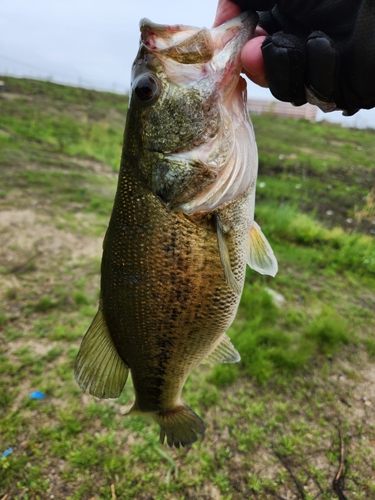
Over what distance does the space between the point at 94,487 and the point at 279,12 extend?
9.73ft

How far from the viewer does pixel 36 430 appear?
2896 mm

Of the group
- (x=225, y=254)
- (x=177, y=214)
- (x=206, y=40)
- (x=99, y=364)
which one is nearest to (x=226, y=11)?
(x=206, y=40)

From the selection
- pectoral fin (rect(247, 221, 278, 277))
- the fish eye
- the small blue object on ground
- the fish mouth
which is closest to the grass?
the small blue object on ground

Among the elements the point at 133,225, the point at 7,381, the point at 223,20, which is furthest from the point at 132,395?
the point at 223,20

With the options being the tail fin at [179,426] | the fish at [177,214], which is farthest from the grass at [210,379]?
the fish at [177,214]

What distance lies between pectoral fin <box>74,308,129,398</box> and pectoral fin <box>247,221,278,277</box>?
730 mm

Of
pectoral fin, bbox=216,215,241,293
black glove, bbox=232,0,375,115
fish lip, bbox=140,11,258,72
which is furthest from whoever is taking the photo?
pectoral fin, bbox=216,215,241,293

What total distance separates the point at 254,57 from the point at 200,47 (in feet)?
0.65

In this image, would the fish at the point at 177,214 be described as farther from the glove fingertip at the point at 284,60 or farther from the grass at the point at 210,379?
the grass at the point at 210,379

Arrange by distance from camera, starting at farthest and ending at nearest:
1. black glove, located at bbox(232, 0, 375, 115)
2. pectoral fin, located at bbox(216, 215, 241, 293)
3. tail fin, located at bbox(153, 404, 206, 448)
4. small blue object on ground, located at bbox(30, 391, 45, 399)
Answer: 1. small blue object on ground, located at bbox(30, 391, 45, 399)
2. tail fin, located at bbox(153, 404, 206, 448)
3. pectoral fin, located at bbox(216, 215, 241, 293)
4. black glove, located at bbox(232, 0, 375, 115)

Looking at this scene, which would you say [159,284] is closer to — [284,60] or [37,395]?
[284,60]

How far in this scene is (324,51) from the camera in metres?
1.20

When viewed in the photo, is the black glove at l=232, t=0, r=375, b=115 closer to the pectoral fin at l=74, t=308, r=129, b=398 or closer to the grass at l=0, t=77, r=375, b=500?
the pectoral fin at l=74, t=308, r=129, b=398

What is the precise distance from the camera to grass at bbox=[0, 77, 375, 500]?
8.94 feet
